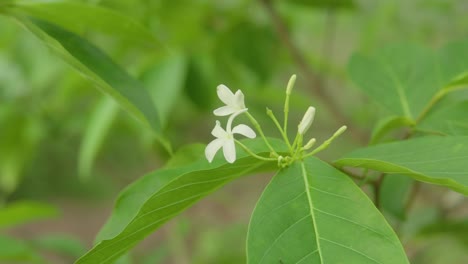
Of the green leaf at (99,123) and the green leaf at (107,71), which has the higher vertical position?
the green leaf at (99,123)

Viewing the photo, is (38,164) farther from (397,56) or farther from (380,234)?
(380,234)

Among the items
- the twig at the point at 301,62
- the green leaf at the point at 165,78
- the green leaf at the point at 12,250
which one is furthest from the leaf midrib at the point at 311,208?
the twig at the point at 301,62

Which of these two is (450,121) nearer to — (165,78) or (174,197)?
(174,197)

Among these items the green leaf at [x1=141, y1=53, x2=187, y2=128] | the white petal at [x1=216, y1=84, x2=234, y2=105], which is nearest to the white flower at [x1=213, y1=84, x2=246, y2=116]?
the white petal at [x1=216, y1=84, x2=234, y2=105]

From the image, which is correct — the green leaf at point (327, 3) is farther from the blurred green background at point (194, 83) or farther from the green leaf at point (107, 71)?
the green leaf at point (107, 71)

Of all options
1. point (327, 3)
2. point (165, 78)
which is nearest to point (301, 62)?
point (327, 3)

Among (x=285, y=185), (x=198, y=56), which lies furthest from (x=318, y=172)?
(x=198, y=56)
